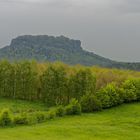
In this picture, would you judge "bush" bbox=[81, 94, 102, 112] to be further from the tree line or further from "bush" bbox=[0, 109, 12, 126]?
"bush" bbox=[0, 109, 12, 126]

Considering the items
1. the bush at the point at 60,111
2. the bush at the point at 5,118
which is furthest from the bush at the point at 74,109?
the bush at the point at 5,118

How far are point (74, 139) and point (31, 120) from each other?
51.7 feet

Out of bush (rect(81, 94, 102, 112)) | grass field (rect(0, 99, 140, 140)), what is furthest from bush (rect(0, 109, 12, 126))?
bush (rect(81, 94, 102, 112))

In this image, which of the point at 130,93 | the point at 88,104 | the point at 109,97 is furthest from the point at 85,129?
the point at 130,93

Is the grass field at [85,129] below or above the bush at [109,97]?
below

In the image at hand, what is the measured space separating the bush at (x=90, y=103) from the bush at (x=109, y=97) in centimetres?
192

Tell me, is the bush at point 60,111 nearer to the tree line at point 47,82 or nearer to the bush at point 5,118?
the bush at point 5,118

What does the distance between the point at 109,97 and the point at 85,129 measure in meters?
24.9

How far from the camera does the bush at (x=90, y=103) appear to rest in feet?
261

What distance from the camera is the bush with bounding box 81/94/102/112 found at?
261 ft

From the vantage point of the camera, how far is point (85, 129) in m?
59.0

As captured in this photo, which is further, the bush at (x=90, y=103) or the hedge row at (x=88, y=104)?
the bush at (x=90, y=103)

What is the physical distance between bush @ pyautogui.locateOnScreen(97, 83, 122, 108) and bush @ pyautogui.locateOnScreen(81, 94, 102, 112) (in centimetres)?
192

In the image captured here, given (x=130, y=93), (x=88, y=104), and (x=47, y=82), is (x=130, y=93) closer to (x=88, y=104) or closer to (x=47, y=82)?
(x=88, y=104)
